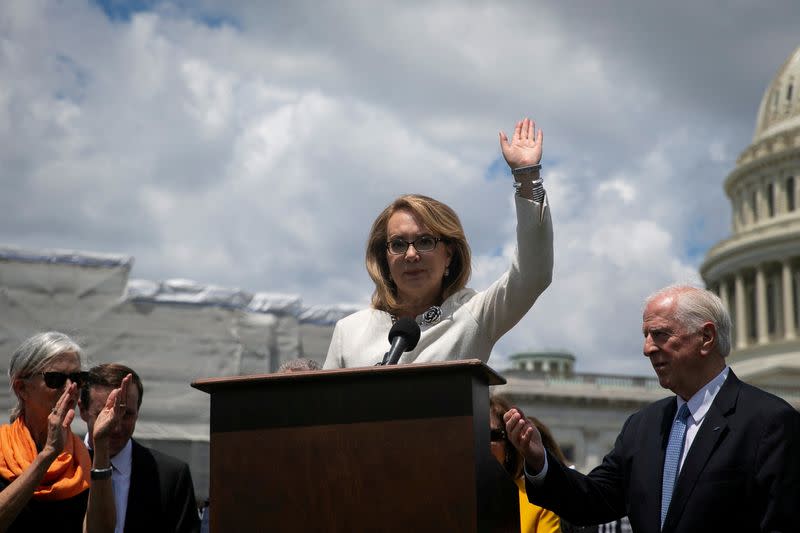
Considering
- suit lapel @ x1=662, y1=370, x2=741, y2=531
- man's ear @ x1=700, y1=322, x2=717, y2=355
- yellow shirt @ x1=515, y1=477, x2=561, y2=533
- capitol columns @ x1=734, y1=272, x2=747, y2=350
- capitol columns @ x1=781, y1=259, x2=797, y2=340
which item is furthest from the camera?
capitol columns @ x1=734, y1=272, x2=747, y2=350

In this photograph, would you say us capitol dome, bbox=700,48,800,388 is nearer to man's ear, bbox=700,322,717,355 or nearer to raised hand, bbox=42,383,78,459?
man's ear, bbox=700,322,717,355

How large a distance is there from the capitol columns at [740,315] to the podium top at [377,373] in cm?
7345

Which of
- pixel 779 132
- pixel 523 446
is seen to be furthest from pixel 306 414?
pixel 779 132

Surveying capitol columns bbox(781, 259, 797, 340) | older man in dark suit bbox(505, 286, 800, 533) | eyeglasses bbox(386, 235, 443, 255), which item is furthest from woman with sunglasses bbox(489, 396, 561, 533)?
capitol columns bbox(781, 259, 797, 340)

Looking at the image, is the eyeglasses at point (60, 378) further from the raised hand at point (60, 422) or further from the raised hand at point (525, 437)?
the raised hand at point (525, 437)

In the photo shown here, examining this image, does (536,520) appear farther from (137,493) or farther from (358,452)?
(358,452)

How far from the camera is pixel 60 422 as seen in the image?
4754mm

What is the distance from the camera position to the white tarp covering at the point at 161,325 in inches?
852

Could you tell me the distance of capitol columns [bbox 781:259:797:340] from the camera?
71.4 m

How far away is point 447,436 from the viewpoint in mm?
3287

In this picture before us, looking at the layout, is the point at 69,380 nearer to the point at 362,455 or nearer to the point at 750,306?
the point at 362,455

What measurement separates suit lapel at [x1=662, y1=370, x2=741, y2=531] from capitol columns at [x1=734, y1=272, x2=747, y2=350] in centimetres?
7172

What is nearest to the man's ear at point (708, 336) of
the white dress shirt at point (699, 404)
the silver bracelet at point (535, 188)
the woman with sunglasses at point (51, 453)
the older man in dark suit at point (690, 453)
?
the older man in dark suit at point (690, 453)

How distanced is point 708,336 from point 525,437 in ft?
3.27
